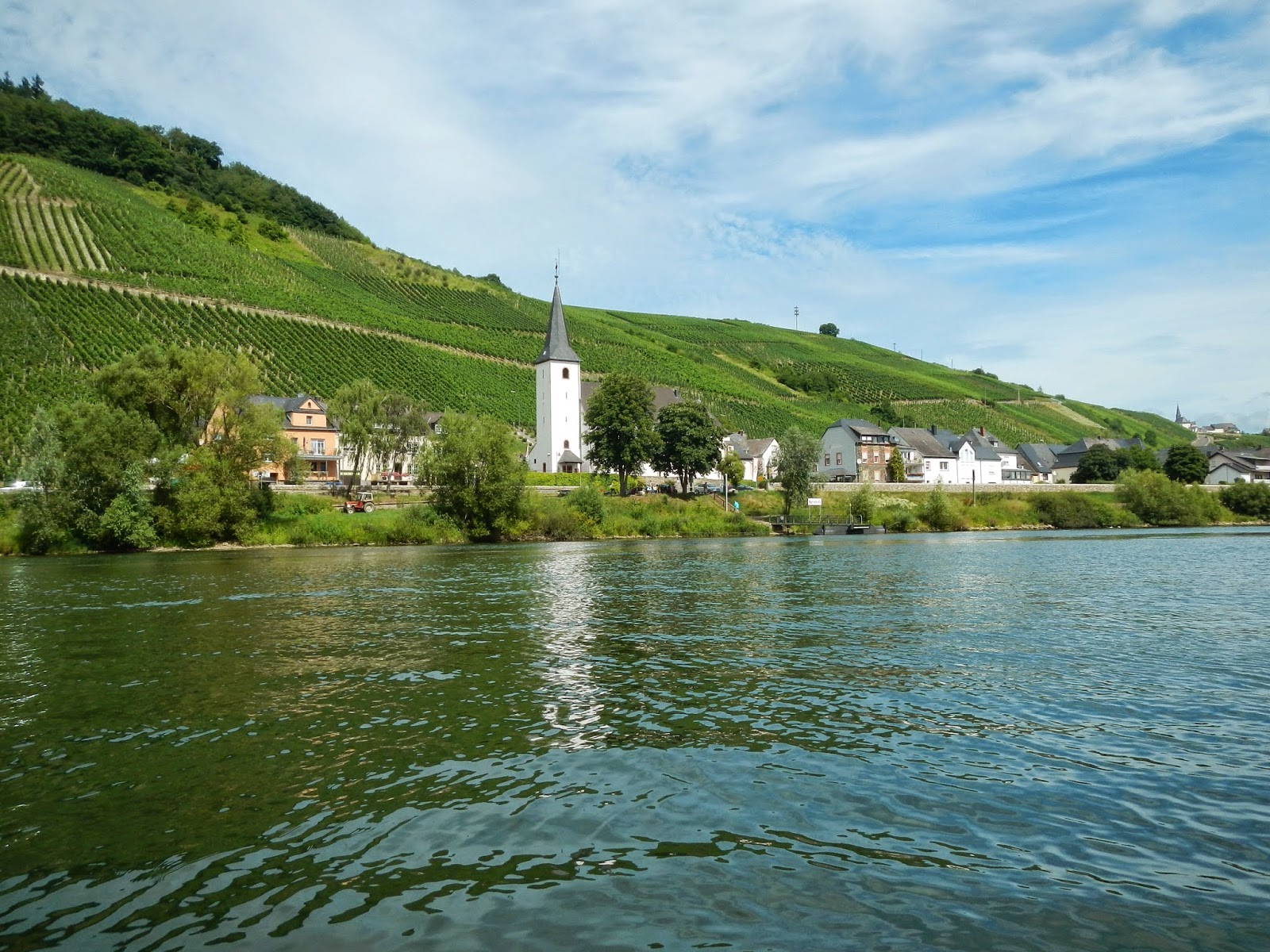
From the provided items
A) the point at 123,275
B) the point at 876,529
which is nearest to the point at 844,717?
the point at 876,529

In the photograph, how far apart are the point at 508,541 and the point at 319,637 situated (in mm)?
43355

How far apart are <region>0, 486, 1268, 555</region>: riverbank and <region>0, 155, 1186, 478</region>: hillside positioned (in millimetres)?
21910

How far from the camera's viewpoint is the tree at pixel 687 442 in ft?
285

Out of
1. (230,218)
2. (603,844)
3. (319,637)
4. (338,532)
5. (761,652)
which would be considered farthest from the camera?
(230,218)

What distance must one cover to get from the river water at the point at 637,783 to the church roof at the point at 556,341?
85758mm

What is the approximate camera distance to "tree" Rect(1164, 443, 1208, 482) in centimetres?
12338

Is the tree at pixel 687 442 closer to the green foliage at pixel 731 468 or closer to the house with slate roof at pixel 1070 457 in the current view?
the green foliage at pixel 731 468

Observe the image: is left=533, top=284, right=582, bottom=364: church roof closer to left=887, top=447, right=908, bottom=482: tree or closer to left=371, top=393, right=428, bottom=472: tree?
left=371, top=393, right=428, bottom=472: tree

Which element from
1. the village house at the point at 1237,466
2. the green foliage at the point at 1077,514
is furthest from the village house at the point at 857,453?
the village house at the point at 1237,466

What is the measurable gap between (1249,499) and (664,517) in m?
73.4

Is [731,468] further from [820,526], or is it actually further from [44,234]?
[44,234]

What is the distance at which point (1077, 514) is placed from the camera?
91.9m

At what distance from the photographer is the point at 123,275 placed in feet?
357

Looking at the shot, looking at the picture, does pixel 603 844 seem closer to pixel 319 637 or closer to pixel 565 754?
pixel 565 754
